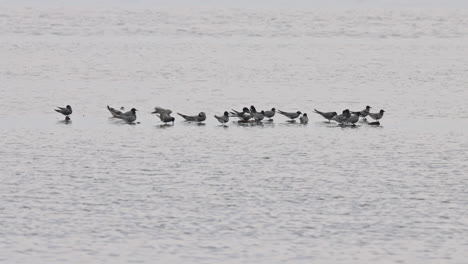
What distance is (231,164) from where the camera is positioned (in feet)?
88.9

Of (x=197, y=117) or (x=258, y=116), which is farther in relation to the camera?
(x=258, y=116)

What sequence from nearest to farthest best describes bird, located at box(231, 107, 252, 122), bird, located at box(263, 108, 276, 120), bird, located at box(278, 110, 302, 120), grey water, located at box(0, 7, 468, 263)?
grey water, located at box(0, 7, 468, 263) → bird, located at box(231, 107, 252, 122) → bird, located at box(278, 110, 302, 120) → bird, located at box(263, 108, 276, 120)

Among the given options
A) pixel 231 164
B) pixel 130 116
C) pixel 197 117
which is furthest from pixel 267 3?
pixel 231 164

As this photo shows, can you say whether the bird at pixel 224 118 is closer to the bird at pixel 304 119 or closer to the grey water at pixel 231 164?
the grey water at pixel 231 164

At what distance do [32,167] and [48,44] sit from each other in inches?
2043

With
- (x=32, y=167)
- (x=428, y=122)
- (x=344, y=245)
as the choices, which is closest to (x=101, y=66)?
(x=428, y=122)

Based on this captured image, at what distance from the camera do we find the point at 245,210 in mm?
21391

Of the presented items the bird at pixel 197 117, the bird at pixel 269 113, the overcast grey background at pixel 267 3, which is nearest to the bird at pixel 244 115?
the bird at pixel 269 113

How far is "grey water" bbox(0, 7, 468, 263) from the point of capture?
18.8 m

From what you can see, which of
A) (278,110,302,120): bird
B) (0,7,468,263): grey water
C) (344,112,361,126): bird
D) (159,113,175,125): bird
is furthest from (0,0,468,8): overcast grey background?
(159,113,175,125): bird

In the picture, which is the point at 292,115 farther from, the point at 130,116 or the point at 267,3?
the point at 267,3

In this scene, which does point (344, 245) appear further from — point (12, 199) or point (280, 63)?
point (280, 63)

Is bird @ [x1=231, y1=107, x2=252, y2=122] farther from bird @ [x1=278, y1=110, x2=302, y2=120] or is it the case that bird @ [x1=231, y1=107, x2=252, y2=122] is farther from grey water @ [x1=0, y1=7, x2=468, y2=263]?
bird @ [x1=278, y1=110, x2=302, y2=120]

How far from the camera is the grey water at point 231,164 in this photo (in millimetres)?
18781
